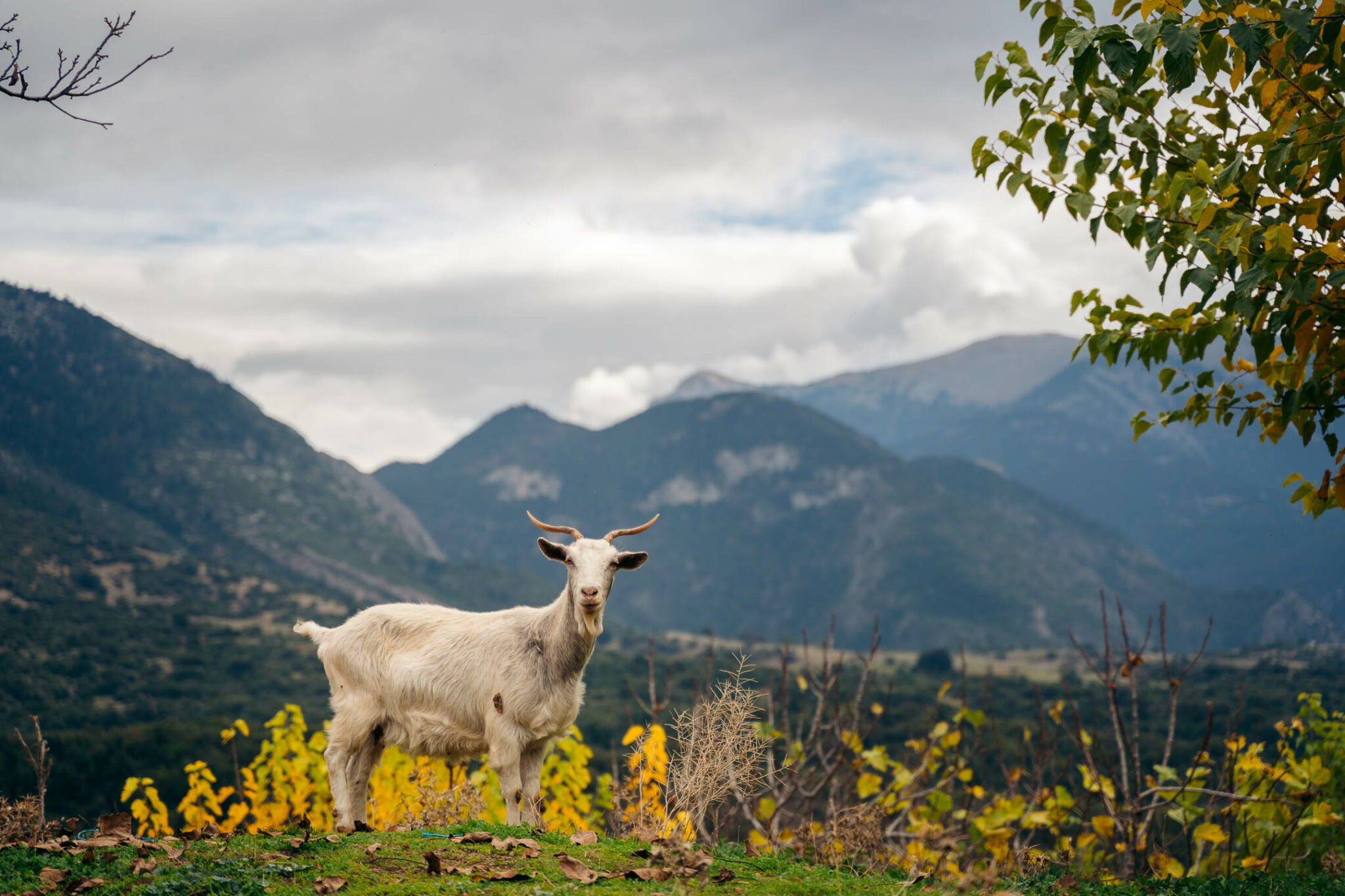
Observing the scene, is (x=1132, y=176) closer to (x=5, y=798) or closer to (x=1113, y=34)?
(x=1113, y=34)

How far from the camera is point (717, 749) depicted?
710cm

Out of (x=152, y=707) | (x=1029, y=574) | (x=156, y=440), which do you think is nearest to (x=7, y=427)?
(x=156, y=440)

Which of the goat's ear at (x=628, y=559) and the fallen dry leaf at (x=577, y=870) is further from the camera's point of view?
the goat's ear at (x=628, y=559)

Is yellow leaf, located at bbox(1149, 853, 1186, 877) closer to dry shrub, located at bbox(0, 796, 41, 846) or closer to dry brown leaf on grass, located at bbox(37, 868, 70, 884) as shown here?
dry brown leaf on grass, located at bbox(37, 868, 70, 884)

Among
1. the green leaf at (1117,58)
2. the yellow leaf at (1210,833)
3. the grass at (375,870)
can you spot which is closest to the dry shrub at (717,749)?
the grass at (375,870)

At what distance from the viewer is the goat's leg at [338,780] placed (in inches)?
323

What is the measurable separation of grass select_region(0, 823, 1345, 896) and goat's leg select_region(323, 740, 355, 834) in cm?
192

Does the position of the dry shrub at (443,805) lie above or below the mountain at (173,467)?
below

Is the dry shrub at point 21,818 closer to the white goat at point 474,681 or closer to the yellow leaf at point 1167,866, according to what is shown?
the white goat at point 474,681

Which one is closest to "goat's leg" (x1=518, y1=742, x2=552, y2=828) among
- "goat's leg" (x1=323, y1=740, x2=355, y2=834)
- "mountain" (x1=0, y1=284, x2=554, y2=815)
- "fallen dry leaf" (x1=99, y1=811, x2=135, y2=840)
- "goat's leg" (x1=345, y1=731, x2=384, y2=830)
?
"goat's leg" (x1=345, y1=731, x2=384, y2=830)

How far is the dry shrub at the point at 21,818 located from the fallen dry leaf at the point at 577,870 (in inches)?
129

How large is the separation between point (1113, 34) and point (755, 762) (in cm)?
542

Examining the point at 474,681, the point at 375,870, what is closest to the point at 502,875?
the point at 375,870

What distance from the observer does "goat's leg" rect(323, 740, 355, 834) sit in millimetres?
8195
